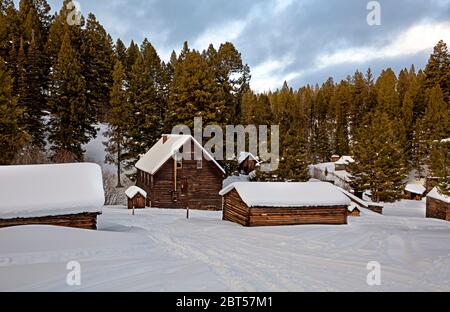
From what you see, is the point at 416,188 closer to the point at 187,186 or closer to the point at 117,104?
the point at 187,186

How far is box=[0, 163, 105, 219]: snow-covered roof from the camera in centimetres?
1518

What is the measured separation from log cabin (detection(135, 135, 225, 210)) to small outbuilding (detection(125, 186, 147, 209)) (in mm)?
2008

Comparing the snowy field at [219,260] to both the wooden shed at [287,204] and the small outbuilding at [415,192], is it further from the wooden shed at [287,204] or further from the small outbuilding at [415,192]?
the small outbuilding at [415,192]

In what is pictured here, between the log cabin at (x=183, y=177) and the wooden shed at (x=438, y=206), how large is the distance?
2049 centimetres

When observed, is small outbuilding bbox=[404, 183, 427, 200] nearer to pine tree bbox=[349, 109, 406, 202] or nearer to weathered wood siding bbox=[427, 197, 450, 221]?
pine tree bbox=[349, 109, 406, 202]

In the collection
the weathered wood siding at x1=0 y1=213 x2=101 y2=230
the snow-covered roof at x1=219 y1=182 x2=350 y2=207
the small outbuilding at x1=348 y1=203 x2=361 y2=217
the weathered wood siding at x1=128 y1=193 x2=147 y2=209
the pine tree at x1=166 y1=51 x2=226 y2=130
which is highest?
the pine tree at x1=166 y1=51 x2=226 y2=130

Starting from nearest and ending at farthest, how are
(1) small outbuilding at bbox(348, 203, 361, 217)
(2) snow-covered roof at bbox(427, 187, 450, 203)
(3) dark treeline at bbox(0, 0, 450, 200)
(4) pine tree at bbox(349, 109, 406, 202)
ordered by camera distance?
(2) snow-covered roof at bbox(427, 187, 450, 203) < (1) small outbuilding at bbox(348, 203, 361, 217) < (3) dark treeline at bbox(0, 0, 450, 200) < (4) pine tree at bbox(349, 109, 406, 202)

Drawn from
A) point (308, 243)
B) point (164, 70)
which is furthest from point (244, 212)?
point (164, 70)

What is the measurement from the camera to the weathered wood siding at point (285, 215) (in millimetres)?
20719

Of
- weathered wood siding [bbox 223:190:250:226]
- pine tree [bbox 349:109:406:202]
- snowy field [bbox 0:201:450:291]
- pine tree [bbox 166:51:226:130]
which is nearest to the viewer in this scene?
snowy field [bbox 0:201:450:291]

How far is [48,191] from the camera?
52.6ft

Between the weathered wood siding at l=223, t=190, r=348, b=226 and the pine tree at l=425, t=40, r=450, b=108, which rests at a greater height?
the pine tree at l=425, t=40, r=450, b=108

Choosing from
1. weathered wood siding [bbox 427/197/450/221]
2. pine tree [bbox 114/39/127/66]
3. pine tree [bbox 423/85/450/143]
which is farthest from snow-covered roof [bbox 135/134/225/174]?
pine tree [bbox 423/85/450/143]
